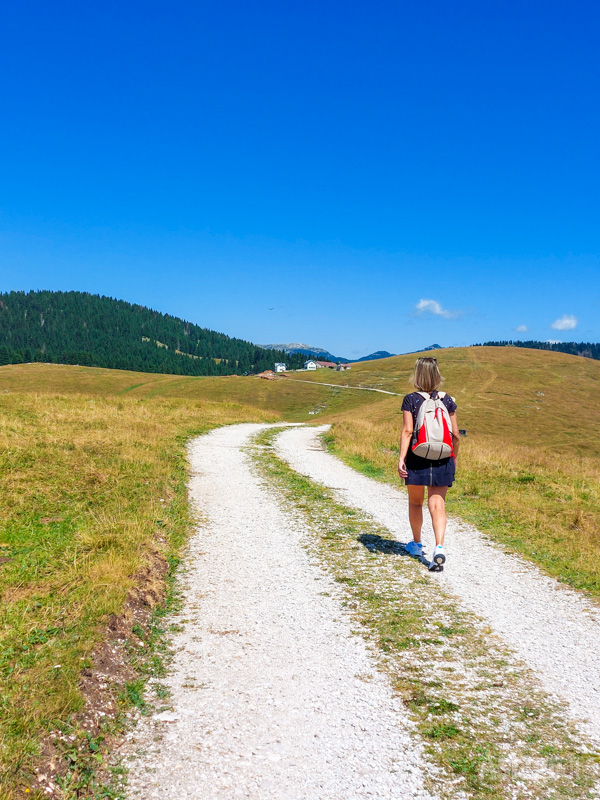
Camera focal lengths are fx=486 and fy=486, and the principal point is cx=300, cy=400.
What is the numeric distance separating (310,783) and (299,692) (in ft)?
3.24

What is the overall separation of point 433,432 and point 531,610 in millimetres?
2582

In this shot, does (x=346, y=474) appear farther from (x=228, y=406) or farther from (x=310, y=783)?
(x=228, y=406)

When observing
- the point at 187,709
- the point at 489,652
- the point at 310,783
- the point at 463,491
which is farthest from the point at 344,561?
the point at 463,491

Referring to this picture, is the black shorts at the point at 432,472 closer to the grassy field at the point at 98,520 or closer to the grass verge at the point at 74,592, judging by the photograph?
the grassy field at the point at 98,520

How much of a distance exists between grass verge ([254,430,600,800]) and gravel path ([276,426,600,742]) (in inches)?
8.7

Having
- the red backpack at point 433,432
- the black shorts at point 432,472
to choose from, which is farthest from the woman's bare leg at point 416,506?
the red backpack at point 433,432

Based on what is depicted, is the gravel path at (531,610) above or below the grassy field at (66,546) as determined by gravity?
below

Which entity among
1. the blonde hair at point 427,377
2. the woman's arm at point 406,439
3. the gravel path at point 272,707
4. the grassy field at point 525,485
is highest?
the blonde hair at point 427,377

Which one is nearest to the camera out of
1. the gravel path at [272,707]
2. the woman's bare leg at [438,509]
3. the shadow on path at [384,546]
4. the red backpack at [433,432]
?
the gravel path at [272,707]

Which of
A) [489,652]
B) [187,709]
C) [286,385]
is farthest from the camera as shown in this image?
[286,385]

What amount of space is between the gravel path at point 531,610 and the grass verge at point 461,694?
222mm

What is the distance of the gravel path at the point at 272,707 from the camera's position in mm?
3199

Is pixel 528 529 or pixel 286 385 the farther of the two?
pixel 286 385

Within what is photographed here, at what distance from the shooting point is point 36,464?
11.8m
